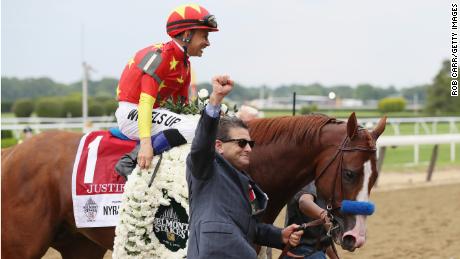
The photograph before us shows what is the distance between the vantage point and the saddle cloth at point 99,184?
4039 mm

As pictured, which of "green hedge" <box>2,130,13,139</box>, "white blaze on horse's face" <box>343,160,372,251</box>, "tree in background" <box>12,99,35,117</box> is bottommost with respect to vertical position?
"tree in background" <box>12,99,35,117</box>

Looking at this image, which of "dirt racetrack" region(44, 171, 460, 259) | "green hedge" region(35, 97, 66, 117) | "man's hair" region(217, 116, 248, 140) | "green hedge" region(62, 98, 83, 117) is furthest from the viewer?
"green hedge" region(62, 98, 83, 117)

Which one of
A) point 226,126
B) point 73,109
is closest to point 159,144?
point 226,126

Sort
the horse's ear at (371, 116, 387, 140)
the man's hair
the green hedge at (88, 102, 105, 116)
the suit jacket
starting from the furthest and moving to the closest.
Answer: the green hedge at (88, 102, 105, 116) → the horse's ear at (371, 116, 387, 140) → the man's hair → the suit jacket

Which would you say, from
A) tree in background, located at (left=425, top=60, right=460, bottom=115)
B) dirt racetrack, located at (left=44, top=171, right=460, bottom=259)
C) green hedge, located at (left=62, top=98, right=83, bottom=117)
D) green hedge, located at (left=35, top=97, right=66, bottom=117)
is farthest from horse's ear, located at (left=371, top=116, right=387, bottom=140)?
tree in background, located at (left=425, top=60, right=460, bottom=115)

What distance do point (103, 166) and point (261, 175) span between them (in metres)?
1.09

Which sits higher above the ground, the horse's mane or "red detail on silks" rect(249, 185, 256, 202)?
the horse's mane

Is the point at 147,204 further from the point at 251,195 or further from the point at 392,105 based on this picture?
the point at 392,105

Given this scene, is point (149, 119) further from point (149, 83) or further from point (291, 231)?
point (291, 231)

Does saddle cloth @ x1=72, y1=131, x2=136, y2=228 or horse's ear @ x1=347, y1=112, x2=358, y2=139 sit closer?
horse's ear @ x1=347, y1=112, x2=358, y2=139

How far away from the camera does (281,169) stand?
3.68 meters

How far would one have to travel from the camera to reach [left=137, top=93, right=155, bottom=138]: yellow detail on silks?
371 centimetres

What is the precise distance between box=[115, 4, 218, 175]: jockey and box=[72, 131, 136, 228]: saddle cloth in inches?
5.7

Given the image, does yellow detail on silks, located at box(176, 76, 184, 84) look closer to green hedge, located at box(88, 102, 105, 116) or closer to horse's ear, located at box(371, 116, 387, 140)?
horse's ear, located at box(371, 116, 387, 140)
